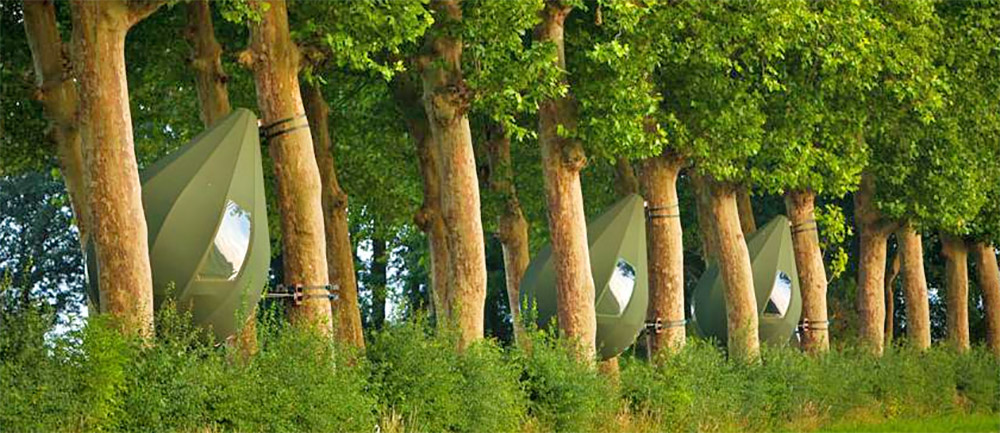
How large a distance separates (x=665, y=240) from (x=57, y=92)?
12.7 metres

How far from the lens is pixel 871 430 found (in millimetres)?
32844

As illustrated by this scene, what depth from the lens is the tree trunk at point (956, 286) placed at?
4925 cm

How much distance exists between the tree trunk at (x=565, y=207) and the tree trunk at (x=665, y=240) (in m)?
3.47

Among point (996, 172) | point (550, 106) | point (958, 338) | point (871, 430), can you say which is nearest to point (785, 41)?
point (550, 106)

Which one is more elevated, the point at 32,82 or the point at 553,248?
the point at 32,82

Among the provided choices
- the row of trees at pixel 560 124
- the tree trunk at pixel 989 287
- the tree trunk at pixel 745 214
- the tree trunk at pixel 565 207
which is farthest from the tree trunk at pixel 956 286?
the tree trunk at pixel 565 207

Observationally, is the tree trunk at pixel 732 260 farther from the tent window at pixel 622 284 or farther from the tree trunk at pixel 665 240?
the tent window at pixel 622 284

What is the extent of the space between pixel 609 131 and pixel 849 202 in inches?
1264

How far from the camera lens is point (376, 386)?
21641mm

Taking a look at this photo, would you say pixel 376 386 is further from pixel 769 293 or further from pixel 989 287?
pixel 989 287

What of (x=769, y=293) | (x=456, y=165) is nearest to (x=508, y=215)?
(x=769, y=293)

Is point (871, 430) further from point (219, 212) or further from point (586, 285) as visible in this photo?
point (219, 212)

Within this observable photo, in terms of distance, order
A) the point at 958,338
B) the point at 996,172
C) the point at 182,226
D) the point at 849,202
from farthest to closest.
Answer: the point at 849,202
the point at 958,338
the point at 996,172
the point at 182,226

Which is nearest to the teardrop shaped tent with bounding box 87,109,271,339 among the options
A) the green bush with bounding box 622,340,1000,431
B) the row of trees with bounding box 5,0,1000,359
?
the row of trees with bounding box 5,0,1000,359
